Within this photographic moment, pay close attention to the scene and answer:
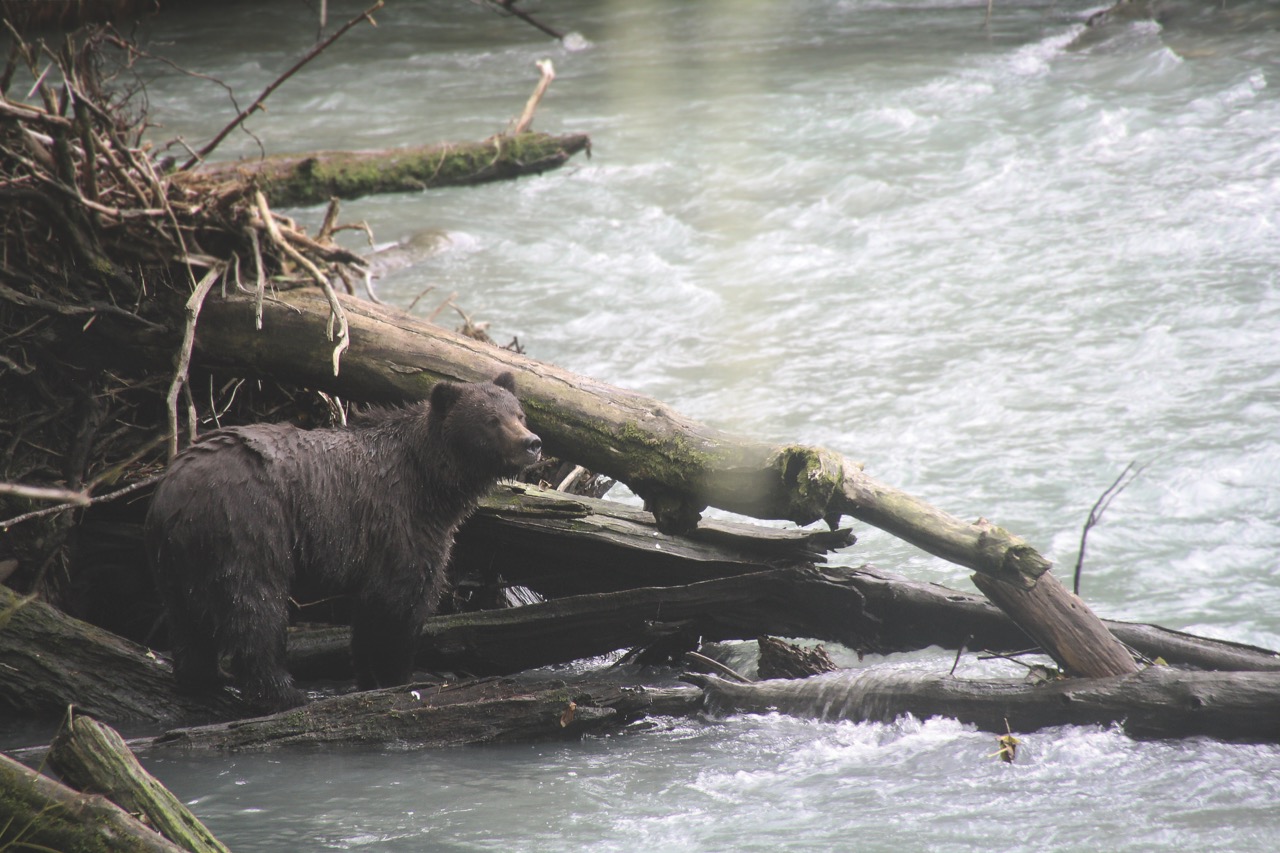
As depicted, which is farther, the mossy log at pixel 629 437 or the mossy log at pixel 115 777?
the mossy log at pixel 629 437

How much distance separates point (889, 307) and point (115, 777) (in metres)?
8.71

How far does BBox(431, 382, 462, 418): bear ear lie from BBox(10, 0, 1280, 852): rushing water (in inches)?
56.4

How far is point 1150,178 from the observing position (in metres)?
12.3

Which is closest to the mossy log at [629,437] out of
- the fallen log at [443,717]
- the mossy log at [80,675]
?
the fallen log at [443,717]

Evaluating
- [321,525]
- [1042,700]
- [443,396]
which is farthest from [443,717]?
[1042,700]

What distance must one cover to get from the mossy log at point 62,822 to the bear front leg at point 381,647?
216 centimetres

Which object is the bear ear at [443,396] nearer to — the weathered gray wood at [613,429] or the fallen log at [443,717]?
the weathered gray wood at [613,429]

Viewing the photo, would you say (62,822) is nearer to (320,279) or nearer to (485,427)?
(485,427)

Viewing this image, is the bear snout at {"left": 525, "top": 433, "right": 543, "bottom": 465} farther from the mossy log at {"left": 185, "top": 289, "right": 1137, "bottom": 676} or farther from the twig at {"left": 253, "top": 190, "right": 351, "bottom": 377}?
the twig at {"left": 253, "top": 190, "right": 351, "bottom": 377}

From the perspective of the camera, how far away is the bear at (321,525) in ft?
15.3

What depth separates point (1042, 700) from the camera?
4652mm

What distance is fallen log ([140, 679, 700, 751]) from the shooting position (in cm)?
458

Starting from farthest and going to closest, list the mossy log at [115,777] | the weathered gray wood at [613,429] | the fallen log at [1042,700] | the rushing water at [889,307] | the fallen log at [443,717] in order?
the weathered gray wood at [613,429] → the fallen log at [443,717] → the fallen log at [1042,700] → the rushing water at [889,307] → the mossy log at [115,777]

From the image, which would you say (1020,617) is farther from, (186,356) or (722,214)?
(722,214)
